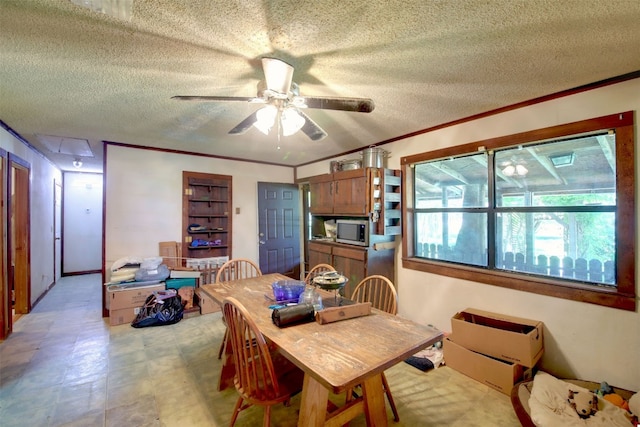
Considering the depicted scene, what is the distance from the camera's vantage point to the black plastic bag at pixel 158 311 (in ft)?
11.4

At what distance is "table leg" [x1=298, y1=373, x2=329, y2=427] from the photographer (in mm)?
1393

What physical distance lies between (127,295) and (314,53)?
3.67 meters

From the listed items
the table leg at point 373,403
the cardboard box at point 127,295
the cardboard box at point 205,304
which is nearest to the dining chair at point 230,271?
the cardboard box at point 205,304

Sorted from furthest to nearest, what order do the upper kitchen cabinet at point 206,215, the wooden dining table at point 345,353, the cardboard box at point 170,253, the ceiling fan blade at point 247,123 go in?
the upper kitchen cabinet at point 206,215, the cardboard box at point 170,253, the ceiling fan blade at point 247,123, the wooden dining table at point 345,353

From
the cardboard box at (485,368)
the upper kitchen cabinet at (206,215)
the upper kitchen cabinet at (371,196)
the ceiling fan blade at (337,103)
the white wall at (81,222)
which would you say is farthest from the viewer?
the white wall at (81,222)

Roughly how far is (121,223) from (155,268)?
0.84 m

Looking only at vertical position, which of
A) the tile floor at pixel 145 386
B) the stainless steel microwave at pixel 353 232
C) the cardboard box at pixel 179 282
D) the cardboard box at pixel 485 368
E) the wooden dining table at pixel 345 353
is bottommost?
the tile floor at pixel 145 386

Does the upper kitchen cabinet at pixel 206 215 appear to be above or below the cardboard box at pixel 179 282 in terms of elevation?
above

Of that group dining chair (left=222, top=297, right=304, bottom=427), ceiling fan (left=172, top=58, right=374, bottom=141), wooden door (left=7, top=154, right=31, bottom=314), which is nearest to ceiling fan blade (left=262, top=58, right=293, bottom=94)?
ceiling fan (left=172, top=58, right=374, bottom=141)

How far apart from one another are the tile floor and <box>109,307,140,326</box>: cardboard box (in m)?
0.12

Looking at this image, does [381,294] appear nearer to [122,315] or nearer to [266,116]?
[266,116]

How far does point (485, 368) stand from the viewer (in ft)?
7.59

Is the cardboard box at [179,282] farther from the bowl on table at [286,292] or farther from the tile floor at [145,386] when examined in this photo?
the bowl on table at [286,292]

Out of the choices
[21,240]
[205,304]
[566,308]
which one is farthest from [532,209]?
[21,240]
